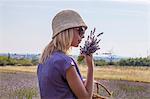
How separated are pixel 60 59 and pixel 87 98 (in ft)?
0.41

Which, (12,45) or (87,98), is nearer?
(87,98)

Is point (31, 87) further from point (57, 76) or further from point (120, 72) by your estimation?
point (57, 76)

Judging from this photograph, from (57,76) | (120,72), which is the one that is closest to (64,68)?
(57,76)

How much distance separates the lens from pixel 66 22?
2.79 ft

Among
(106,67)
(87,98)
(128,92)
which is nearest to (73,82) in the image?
(87,98)

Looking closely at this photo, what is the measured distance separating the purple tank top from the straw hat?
7cm

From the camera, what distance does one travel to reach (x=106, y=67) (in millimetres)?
1758

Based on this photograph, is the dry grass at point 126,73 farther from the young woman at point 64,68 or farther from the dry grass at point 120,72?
the young woman at point 64,68

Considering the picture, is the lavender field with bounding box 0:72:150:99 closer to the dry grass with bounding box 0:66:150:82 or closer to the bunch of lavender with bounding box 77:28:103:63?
the dry grass with bounding box 0:66:150:82

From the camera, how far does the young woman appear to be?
2.67 feet

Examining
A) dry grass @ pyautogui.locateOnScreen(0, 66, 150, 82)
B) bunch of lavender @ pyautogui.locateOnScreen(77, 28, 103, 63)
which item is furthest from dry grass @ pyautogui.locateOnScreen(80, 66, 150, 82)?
bunch of lavender @ pyautogui.locateOnScreen(77, 28, 103, 63)

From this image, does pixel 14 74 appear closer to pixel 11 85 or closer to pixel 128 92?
pixel 11 85

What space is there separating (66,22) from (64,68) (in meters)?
0.13

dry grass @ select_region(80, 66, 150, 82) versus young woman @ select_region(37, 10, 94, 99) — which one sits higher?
young woman @ select_region(37, 10, 94, 99)
